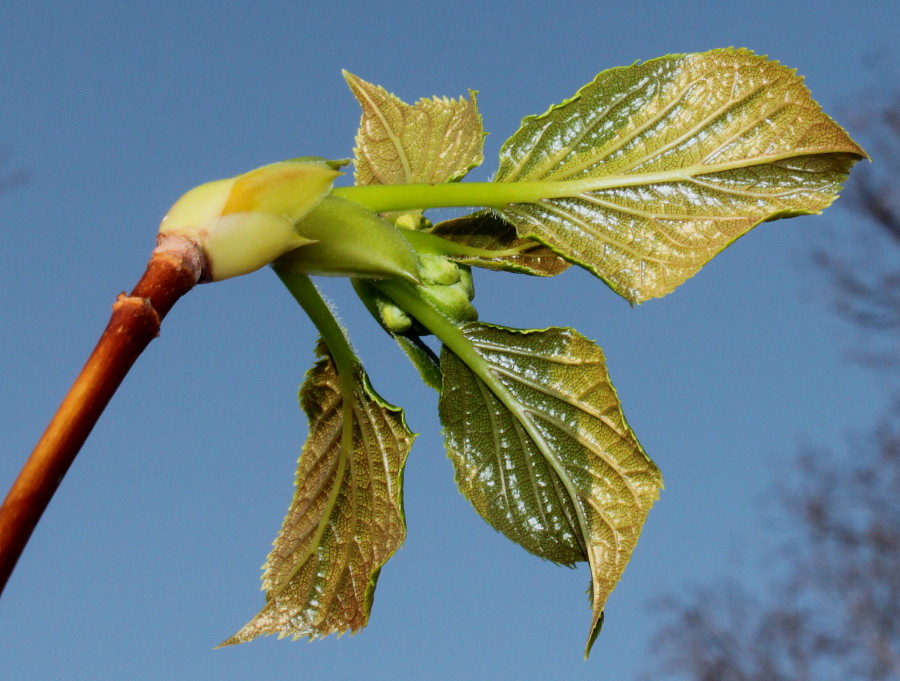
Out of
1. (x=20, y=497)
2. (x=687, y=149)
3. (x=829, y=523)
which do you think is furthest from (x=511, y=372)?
(x=829, y=523)

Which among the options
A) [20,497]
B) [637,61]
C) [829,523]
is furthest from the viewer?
[829,523]

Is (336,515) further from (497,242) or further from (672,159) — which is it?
(672,159)

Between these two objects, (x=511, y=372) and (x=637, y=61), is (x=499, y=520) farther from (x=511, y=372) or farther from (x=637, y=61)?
(x=637, y=61)

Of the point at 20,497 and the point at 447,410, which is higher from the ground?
the point at 447,410

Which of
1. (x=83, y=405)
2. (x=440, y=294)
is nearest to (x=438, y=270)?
(x=440, y=294)

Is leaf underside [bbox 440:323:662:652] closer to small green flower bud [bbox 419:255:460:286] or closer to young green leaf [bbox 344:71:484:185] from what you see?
small green flower bud [bbox 419:255:460:286]
